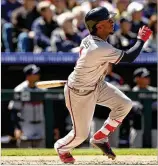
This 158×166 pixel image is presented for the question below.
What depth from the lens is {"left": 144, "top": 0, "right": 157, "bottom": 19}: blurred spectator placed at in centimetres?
1203

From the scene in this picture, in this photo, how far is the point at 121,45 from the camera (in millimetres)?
10633

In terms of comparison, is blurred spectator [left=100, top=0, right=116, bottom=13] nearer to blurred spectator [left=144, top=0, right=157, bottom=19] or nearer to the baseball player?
blurred spectator [left=144, top=0, right=157, bottom=19]

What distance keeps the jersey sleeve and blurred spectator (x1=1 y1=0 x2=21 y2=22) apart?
546 centimetres

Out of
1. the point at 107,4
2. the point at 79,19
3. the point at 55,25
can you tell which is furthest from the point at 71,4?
the point at 55,25

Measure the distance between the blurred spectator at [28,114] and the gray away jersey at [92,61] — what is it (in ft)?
12.6

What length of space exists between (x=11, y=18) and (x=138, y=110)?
9.26 ft

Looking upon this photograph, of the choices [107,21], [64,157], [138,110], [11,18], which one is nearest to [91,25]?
[107,21]

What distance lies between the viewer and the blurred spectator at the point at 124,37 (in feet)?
34.9

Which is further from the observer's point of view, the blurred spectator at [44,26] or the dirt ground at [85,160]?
the blurred spectator at [44,26]

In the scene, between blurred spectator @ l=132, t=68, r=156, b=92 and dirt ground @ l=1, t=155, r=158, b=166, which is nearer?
dirt ground @ l=1, t=155, r=158, b=166

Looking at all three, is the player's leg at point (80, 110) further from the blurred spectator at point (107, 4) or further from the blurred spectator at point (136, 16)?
the blurred spectator at point (107, 4)

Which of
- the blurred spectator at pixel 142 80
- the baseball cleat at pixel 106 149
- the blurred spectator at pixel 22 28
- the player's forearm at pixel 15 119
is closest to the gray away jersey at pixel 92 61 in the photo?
the baseball cleat at pixel 106 149

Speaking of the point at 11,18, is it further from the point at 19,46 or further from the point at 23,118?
the point at 23,118

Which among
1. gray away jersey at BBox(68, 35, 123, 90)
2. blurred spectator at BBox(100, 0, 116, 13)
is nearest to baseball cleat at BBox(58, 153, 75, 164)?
gray away jersey at BBox(68, 35, 123, 90)
